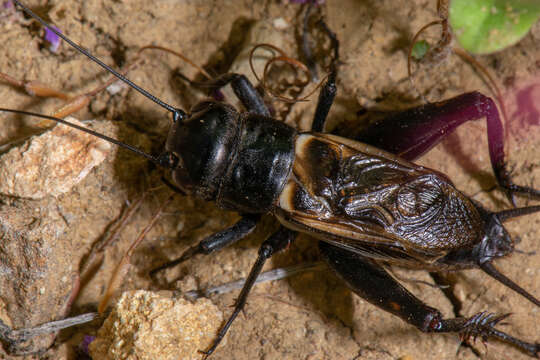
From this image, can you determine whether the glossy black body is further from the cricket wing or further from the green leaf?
the green leaf

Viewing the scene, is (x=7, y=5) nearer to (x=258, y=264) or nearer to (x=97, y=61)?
(x=97, y=61)

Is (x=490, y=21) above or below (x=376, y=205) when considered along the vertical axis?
above

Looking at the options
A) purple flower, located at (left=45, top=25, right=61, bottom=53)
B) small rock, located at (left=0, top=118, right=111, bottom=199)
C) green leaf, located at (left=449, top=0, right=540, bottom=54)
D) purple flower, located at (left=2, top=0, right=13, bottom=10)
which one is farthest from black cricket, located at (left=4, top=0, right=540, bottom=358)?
purple flower, located at (left=2, top=0, right=13, bottom=10)

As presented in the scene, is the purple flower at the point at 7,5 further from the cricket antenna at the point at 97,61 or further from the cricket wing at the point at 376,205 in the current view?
the cricket wing at the point at 376,205

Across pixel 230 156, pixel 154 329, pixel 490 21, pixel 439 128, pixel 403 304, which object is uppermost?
pixel 490 21

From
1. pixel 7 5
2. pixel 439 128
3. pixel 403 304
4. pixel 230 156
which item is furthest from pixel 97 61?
pixel 403 304

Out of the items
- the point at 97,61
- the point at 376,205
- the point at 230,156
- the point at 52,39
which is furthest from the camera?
the point at 52,39

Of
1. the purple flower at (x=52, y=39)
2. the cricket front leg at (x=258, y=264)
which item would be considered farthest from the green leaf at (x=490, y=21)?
the purple flower at (x=52, y=39)

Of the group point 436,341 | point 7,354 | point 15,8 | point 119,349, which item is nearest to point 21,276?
point 7,354
